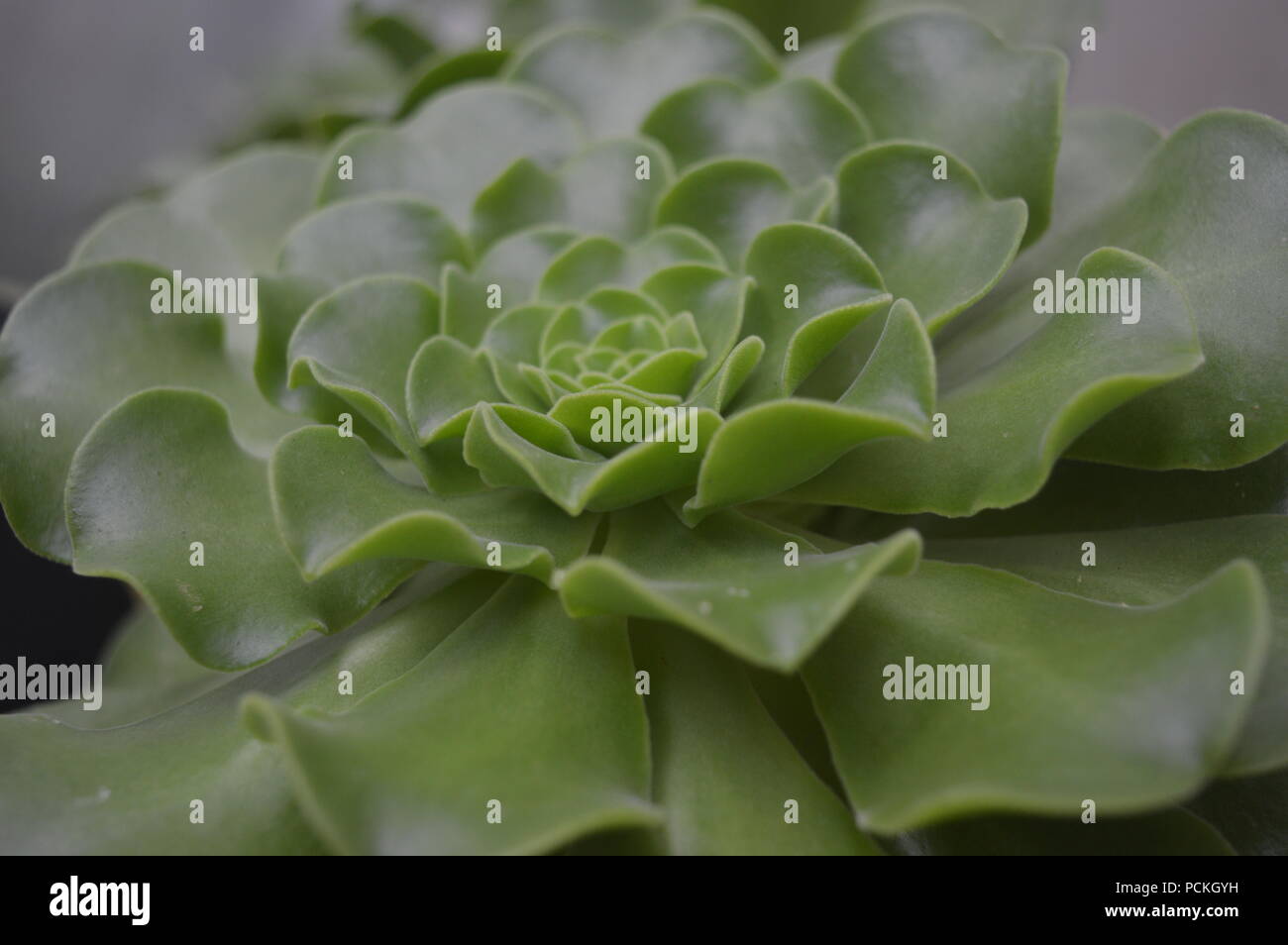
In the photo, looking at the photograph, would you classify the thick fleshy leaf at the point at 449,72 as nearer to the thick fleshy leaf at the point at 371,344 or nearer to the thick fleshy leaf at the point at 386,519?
the thick fleshy leaf at the point at 371,344

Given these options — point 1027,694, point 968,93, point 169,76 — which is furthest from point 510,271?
point 169,76

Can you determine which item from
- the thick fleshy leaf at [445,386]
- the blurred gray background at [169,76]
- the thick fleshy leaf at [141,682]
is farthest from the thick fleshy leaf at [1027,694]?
the blurred gray background at [169,76]

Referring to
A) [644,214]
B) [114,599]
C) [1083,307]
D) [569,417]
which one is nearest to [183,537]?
[569,417]

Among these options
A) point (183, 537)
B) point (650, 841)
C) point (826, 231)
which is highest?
point (826, 231)

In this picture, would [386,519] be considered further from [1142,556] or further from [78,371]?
[1142,556]

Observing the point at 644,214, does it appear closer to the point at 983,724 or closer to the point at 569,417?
the point at 569,417

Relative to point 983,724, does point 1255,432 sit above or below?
above
